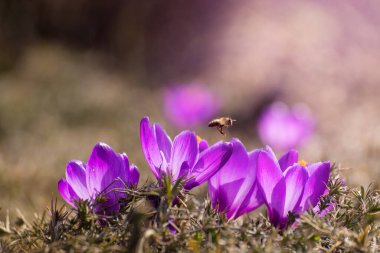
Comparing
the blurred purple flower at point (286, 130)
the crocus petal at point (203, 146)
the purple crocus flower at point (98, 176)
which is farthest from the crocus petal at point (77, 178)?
the blurred purple flower at point (286, 130)

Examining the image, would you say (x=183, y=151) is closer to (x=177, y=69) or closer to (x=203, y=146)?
(x=203, y=146)

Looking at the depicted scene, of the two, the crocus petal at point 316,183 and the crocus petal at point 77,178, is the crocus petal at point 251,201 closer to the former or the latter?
the crocus petal at point 316,183

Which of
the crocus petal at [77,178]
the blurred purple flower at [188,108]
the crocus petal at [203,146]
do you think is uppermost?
the crocus petal at [203,146]

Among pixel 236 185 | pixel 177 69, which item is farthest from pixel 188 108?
pixel 236 185

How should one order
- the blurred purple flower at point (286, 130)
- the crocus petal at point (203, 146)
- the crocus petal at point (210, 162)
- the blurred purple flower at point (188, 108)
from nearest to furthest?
the crocus petal at point (210, 162) < the crocus petal at point (203, 146) < the blurred purple flower at point (286, 130) < the blurred purple flower at point (188, 108)

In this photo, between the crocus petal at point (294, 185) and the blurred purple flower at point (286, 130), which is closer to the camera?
the crocus petal at point (294, 185)

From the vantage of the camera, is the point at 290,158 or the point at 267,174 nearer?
the point at 267,174

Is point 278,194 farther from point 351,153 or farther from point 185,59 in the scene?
point 185,59

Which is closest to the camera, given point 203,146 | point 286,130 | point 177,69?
point 203,146

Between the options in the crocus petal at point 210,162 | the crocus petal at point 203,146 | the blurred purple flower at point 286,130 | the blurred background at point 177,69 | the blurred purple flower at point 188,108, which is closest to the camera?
the crocus petal at point 210,162
